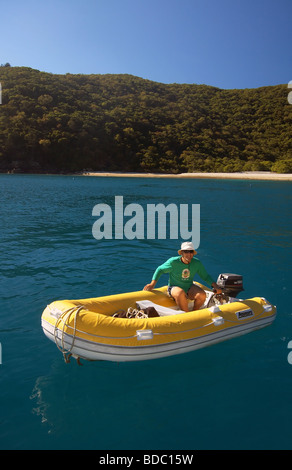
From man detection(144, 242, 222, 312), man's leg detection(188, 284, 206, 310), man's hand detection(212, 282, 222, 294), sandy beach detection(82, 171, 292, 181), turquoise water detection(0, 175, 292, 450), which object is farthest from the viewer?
sandy beach detection(82, 171, 292, 181)

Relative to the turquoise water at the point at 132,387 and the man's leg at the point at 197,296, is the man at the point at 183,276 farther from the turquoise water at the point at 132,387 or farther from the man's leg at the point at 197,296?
the turquoise water at the point at 132,387

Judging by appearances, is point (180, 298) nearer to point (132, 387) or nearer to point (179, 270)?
point (179, 270)

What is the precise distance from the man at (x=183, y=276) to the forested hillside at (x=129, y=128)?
60.2 meters

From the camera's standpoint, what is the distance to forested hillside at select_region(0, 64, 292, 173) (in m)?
61.9

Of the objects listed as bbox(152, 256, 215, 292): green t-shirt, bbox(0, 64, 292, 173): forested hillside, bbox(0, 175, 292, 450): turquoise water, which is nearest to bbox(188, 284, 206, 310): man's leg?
bbox(152, 256, 215, 292): green t-shirt

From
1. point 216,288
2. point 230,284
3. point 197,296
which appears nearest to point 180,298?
point 197,296

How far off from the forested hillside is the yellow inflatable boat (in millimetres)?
60499

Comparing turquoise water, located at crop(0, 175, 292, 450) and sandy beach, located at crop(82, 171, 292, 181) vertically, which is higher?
sandy beach, located at crop(82, 171, 292, 181)

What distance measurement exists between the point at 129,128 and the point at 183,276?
6944cm

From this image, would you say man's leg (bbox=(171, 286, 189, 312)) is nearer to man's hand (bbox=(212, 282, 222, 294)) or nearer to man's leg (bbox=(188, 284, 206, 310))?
man's leg (bbox=(188, 284, 206, 310))

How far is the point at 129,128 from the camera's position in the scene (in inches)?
2781

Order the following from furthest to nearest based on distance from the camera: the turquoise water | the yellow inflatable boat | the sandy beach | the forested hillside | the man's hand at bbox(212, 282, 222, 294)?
the forested hillside, the sandy beach, the man's hand at bbox(212, 282, 222, 294), the yellow inflatable boat, the turquoise water

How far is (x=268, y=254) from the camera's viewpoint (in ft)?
36.5

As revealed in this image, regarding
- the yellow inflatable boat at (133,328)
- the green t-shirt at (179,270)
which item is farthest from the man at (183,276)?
the yellow inflatable boat at (133,328)
